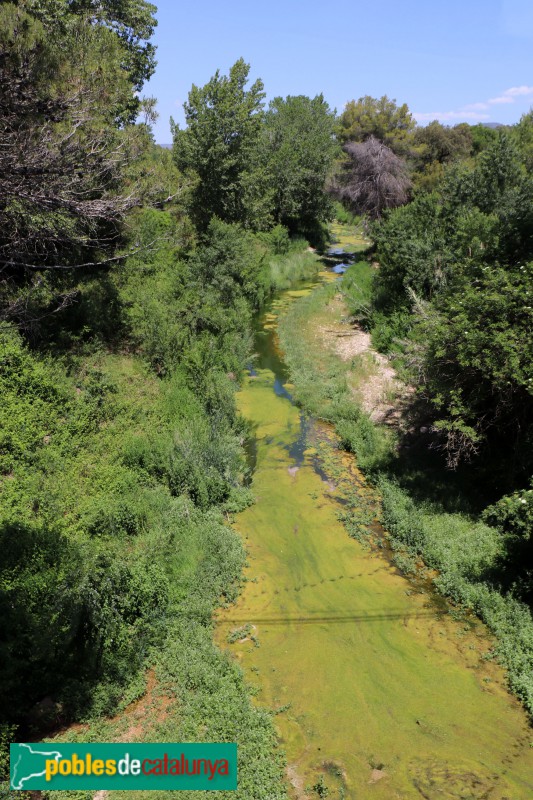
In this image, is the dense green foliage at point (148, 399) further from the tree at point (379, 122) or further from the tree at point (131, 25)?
the tree at point (379, 122)

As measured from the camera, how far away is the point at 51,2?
50.2ft

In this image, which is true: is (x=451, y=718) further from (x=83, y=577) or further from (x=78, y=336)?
(x=78, y=336)

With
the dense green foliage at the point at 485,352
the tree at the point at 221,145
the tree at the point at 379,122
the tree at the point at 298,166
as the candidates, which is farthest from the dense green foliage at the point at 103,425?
the tree at the point at 379,122

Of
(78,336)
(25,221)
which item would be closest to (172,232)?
(78,336)

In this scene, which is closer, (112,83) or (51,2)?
(112,83)

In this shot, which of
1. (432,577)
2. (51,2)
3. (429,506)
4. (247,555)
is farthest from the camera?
(51,2)

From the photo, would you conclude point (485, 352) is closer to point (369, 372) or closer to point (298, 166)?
point (369, 372)

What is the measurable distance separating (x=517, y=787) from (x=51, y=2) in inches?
889

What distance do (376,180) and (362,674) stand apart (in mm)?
27763

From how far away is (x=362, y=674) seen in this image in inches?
272

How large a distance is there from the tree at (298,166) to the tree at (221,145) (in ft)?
18.5

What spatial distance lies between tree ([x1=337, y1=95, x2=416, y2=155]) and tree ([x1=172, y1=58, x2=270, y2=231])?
1460 centimetres

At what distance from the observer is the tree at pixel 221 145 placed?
2083 centimetres

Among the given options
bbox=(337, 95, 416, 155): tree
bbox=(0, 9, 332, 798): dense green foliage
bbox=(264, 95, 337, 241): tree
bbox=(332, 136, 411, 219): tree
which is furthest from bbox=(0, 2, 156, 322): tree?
bbox=(337, 95, 416, 155): tree
